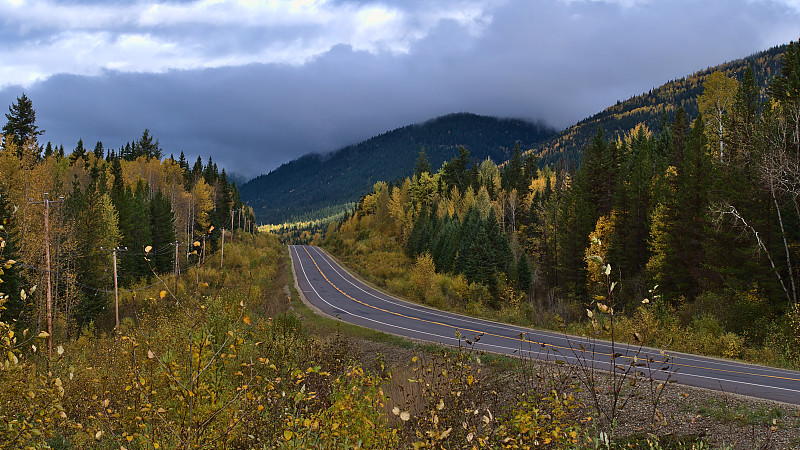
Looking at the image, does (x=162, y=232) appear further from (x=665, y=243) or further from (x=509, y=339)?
(x=665, y=243)

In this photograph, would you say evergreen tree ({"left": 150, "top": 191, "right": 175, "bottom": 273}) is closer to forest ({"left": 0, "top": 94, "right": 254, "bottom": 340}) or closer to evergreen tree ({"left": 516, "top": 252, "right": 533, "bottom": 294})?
forest ({"left": 0, "top": 94, "right": 254, "bottom": 340})

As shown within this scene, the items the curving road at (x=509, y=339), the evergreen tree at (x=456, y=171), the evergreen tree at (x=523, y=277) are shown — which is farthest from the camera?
the evergreen tree at (x=456, y=171)

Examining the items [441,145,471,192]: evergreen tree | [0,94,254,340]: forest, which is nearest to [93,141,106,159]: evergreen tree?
[0,94,254,340]: forest

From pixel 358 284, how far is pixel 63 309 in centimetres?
2468

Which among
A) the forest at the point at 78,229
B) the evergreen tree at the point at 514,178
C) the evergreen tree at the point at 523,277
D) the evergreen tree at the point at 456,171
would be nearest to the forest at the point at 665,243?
the evergreen tree at the point at 523,277

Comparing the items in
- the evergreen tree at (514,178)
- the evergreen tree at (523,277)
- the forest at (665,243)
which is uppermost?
the evergreen tree at (514,178)

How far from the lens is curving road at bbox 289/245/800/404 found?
11.6 metres

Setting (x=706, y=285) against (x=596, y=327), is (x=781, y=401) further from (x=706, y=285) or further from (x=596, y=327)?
(x=706, y=285)

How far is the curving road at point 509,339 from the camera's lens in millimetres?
11609

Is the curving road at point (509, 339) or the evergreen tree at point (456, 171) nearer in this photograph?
the curving road at point (509, 339)

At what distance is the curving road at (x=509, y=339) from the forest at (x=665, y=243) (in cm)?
143

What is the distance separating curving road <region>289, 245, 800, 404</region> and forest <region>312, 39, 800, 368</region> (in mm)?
1426

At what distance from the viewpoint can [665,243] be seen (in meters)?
31.5

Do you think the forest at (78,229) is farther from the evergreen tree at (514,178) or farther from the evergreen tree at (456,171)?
the evergreen tree at (514,178)
